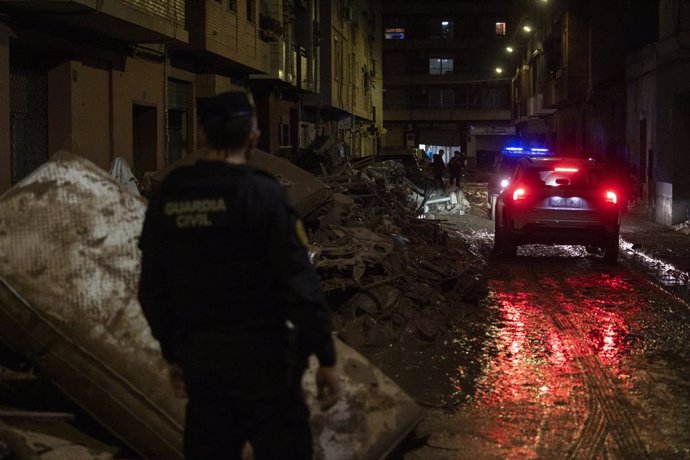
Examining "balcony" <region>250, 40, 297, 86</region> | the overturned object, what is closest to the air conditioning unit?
"balcony" <region>250, 40, 297, 86</region>

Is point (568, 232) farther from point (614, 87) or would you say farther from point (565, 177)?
point (614, 87)

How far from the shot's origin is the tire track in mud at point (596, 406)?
17.4 feet

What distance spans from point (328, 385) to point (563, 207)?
11434 millimetres

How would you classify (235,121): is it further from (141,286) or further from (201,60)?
(201,60)

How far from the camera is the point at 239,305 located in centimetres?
296

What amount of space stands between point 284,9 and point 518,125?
46300 millimetres

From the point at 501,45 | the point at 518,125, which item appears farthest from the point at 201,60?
the point at 501,45

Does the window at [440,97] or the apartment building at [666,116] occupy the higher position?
the window at [440,97]

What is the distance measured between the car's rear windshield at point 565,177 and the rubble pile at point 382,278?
214 centimetres

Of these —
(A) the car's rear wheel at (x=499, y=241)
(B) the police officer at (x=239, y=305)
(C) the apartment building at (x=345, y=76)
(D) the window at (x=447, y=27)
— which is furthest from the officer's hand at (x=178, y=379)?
(D) the window at (x=447, y=27)

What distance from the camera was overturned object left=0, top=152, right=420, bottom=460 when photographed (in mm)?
4363

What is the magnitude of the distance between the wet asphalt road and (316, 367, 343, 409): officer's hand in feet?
6.45

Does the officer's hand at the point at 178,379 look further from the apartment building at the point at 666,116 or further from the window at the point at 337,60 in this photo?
the window at the point at 337,60

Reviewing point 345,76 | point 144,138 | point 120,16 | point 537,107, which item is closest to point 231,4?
point 144,138
